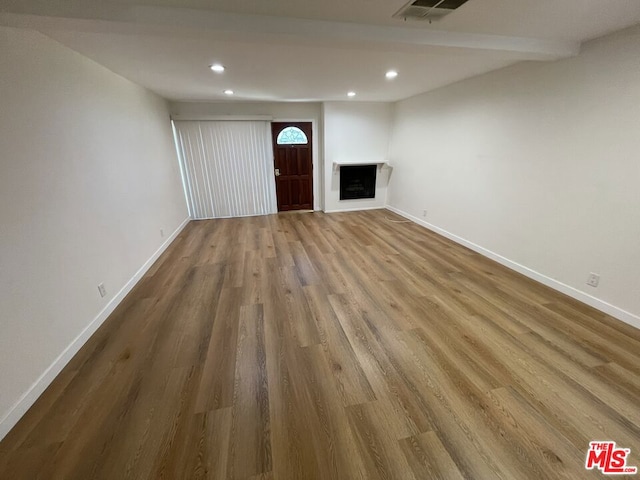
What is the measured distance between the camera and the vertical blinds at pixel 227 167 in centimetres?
544

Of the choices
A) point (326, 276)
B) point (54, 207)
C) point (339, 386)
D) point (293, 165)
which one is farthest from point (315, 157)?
point (339, 386)

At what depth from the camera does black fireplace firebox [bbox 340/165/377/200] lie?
6.04 meters

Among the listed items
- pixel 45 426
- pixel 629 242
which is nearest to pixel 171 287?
pixel 45 426

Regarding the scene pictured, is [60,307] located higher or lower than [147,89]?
lower

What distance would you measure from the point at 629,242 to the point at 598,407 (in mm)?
1522

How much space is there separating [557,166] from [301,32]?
2800 mm

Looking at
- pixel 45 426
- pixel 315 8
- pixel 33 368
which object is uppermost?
pixel 315 8

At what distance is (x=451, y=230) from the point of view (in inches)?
171

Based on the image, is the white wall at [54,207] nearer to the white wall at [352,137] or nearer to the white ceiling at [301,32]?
the white ceiling at [301,32]

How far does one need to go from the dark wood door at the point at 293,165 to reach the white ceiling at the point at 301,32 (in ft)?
8.44

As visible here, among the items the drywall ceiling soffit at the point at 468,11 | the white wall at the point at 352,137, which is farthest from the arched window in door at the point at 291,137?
the drywall ceiling soffit at the point at 468,11

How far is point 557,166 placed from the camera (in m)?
2.71

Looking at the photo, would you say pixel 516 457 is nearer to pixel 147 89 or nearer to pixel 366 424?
pixel 366 424

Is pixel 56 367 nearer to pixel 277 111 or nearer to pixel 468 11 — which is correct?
pixel 468 11
